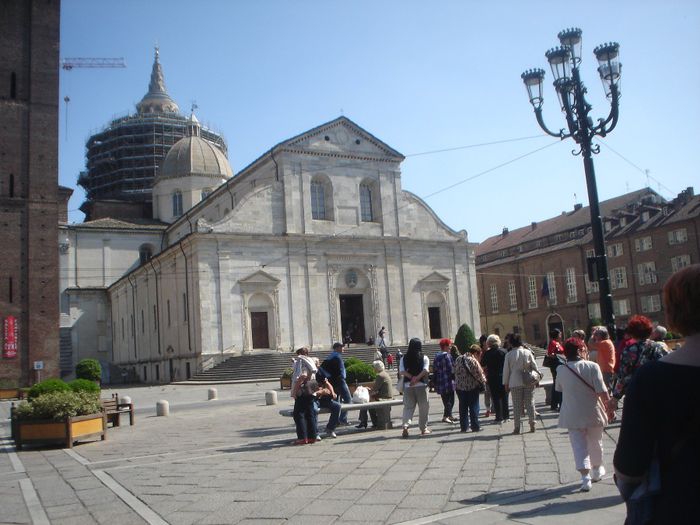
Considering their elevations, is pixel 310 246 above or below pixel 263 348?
above

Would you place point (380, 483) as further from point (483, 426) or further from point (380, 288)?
point (380, 288)

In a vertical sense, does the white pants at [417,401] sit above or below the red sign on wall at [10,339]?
below

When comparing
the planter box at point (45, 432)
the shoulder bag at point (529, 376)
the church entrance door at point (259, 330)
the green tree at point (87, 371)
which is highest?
the church entrance door at point (259, 330)

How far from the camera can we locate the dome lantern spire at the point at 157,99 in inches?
2889

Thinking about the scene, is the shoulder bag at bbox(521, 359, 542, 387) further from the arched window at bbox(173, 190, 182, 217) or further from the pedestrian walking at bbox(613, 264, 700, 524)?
the arched window at bbox(173, 190, 182, 217)

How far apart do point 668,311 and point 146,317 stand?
153 feet

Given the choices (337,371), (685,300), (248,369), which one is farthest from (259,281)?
(685,300)

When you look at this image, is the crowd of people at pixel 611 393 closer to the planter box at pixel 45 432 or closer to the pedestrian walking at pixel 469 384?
the pedestrian walking at pixel 469 384

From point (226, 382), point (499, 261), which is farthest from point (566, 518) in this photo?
point (499, 261)

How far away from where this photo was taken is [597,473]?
7352mm

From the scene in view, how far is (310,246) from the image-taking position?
40.9 meters

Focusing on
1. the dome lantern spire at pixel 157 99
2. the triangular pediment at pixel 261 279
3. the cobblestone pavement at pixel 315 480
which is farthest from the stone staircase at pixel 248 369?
the dome lantern spire at pixel 157 99

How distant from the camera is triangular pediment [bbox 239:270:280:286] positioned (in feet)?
127

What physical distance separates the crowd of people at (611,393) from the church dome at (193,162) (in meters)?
45.9
